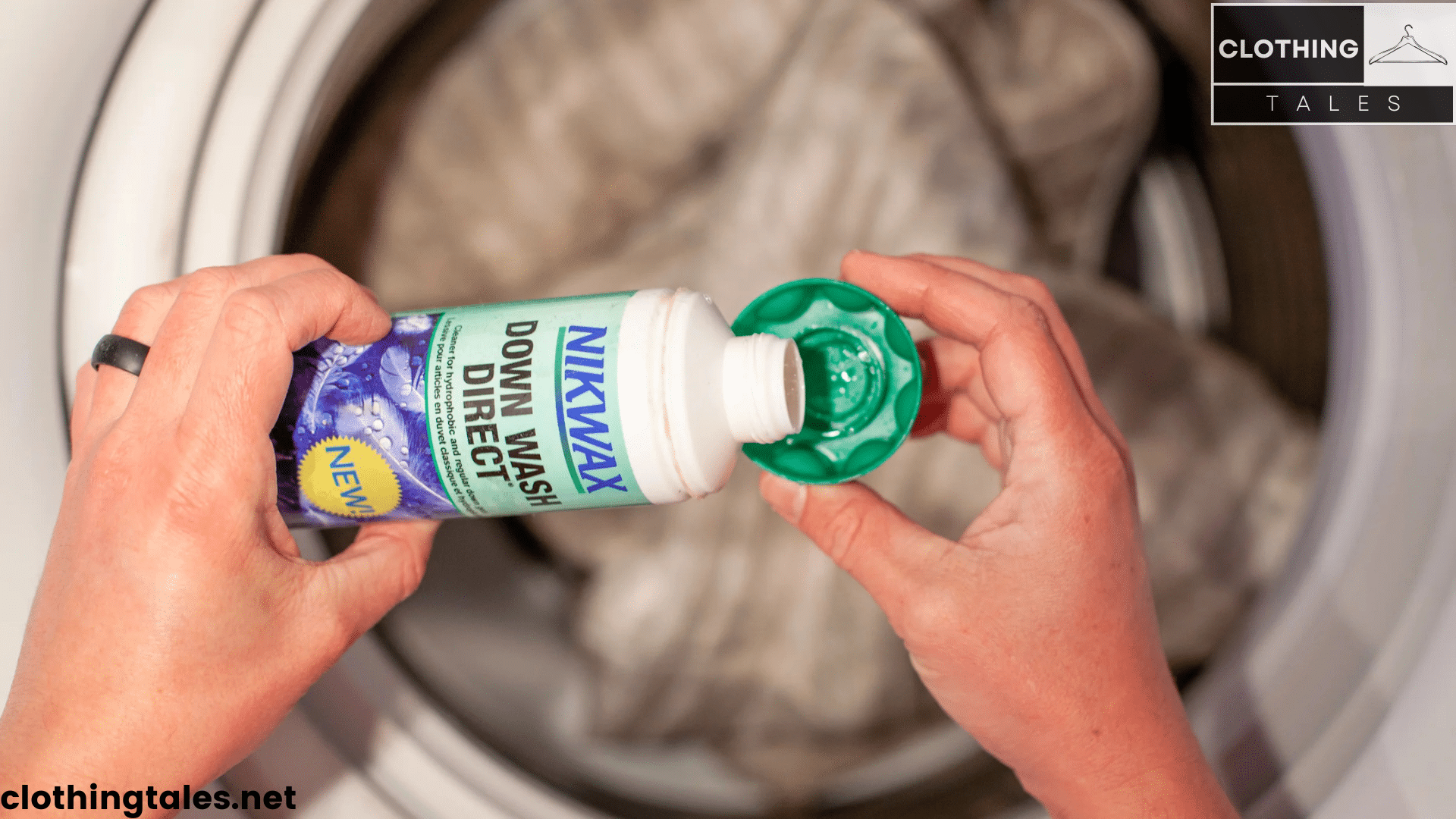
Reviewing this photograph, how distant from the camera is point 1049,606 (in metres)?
0.56

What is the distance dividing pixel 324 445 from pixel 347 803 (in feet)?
0.90

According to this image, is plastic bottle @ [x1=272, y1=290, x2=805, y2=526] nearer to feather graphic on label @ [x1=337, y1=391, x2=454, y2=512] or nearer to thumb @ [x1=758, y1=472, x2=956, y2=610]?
feather graphic on label @ [x1=337, y1=391, x2=454, y2=512]

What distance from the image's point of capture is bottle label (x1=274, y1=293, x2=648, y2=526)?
1.61 feet

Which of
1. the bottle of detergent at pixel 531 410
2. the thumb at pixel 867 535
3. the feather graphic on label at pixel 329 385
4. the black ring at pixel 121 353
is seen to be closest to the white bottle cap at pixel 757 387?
the bottle of detergent at pixel 531 410

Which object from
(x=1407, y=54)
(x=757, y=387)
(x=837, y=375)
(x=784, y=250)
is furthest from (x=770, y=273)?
(x=1407, y=54)

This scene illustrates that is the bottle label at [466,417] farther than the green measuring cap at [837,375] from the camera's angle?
No

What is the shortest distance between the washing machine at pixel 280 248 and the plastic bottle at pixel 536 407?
0.59 feet

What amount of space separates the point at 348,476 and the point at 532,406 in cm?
14

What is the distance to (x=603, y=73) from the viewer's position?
2.92 feet

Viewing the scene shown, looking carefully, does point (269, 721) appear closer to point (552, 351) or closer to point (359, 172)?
point (552, 351)

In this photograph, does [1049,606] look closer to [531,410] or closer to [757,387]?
[757,387]

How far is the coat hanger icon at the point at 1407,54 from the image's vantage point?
0.65 meters

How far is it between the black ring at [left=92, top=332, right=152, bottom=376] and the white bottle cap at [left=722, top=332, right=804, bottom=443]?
0.36 meters

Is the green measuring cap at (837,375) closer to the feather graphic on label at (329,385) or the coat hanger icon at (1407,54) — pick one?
the feather graphic on label at (329,385)
